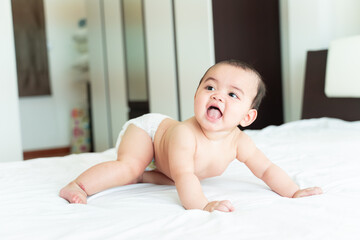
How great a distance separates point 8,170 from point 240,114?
0.85m

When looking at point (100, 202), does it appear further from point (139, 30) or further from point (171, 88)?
point (139, 30)

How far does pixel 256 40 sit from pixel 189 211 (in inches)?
93.0

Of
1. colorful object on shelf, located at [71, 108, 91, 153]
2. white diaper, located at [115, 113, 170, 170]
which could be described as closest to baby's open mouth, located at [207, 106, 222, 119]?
white diaper, located at [115, 113, 170, 170]

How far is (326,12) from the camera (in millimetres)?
2873

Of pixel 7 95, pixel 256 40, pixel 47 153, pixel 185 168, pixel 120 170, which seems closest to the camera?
pixel 185 168

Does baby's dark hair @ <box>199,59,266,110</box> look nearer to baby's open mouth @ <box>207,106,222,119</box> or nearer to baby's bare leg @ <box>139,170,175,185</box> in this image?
baby's open mouth @ <box>207,106,222,119</box>

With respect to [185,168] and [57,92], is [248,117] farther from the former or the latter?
[57,92]

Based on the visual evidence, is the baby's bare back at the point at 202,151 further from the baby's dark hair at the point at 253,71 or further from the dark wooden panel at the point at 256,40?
the dark wooden panel at the point at 256,40

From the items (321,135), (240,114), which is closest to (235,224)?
(240,114)

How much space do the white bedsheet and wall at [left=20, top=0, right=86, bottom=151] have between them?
3.27 metres

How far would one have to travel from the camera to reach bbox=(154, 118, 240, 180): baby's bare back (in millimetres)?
1123

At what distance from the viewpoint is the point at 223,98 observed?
1.05m

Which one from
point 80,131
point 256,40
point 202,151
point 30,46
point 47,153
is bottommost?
point 47,153

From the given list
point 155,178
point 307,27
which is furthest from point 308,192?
point 307,27
